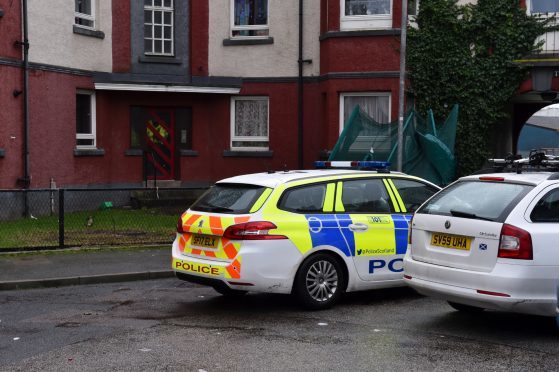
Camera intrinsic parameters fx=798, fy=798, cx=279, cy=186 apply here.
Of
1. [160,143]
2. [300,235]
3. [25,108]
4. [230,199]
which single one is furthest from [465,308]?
[160,143]

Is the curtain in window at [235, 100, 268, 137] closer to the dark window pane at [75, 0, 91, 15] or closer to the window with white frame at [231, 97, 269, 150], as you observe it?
the window with white frame at [231, 97, 269, 150]

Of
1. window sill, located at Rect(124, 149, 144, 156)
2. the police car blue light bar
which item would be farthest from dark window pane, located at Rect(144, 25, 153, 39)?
the police car blue light bar

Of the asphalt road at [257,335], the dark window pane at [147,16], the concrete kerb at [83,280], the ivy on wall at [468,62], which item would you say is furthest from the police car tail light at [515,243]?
the dark window pane at [147,16]

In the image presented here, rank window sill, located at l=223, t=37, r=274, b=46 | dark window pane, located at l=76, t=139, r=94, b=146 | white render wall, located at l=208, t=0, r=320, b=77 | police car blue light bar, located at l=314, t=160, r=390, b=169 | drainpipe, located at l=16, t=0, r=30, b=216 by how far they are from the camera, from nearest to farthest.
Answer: police car blue light bar, located at l=314, t=160, r=390, b=169 → drainpipe, located at l=16, t=0, r=30, b=216 → dark window pane, located at l=76, t=139, r=94, b=146 → white render wall, located at l=208, t=0, r=320, b=77 → window sill, located at l=223, t=37, r=274, b=46

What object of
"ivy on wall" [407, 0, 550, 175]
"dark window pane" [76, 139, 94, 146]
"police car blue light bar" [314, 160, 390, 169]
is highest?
"ivy on wall" [407, 0, 550, 175]

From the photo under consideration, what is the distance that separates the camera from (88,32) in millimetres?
20375

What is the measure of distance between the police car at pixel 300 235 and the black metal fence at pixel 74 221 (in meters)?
4.87

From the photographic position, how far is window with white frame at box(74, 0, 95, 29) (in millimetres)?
20531

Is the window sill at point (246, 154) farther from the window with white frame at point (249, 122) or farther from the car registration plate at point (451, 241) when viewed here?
the car registration plate at point (451, 241)

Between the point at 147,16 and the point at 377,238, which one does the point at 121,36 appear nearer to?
the point at 147,16

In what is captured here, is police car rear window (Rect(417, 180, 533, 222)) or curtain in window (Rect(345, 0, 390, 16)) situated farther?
curtain in window (Rect(345, 0, 390, 16))

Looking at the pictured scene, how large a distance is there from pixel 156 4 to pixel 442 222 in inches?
619

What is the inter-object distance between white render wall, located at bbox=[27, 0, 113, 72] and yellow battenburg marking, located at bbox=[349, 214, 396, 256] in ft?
40.4

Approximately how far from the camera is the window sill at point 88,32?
20094mm
